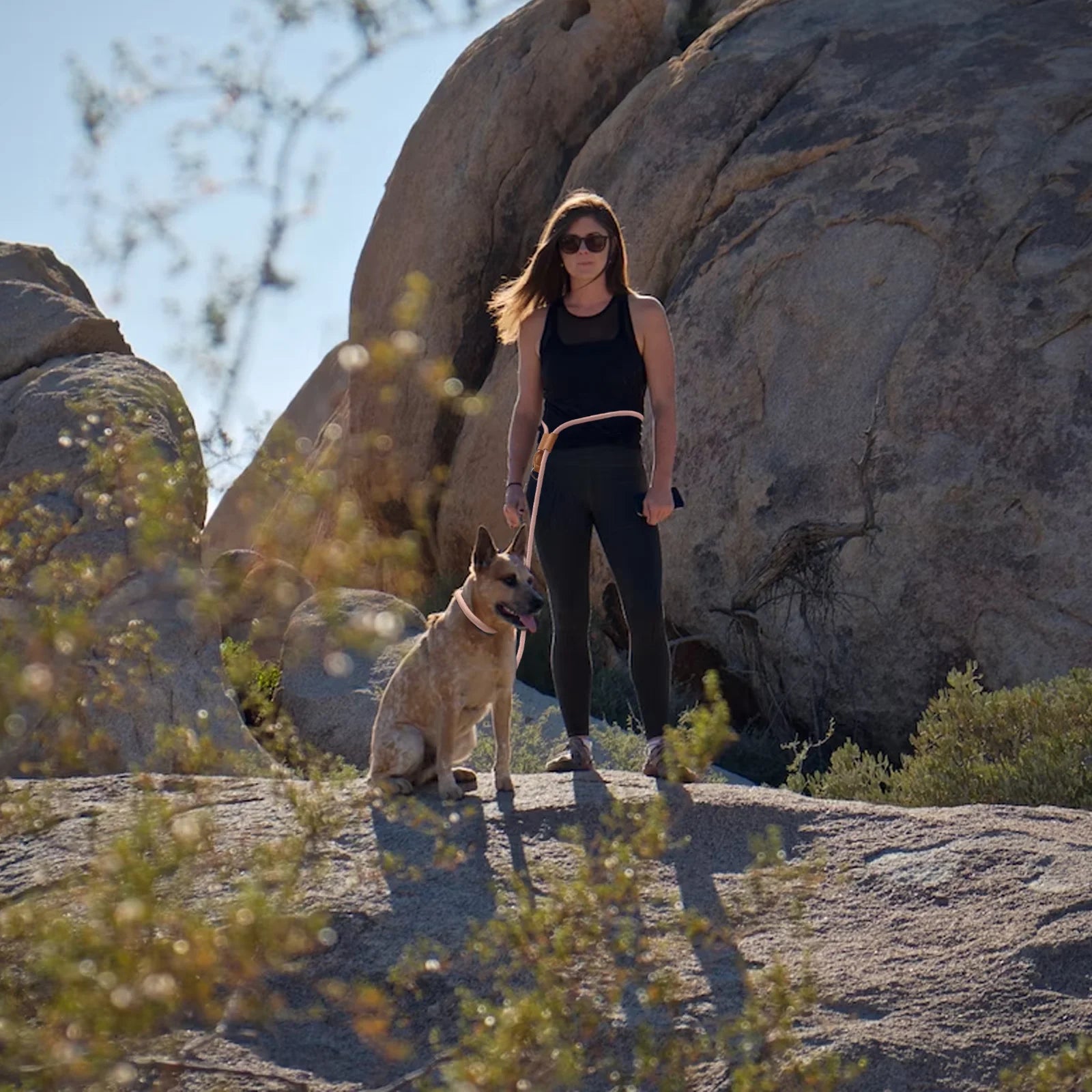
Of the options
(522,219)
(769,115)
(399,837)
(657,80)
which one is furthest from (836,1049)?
(522,219)

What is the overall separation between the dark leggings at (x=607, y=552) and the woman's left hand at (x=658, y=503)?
7 centimetres

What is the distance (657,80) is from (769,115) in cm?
162

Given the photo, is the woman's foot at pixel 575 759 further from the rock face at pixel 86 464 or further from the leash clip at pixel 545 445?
the rock face at pixel 86 464

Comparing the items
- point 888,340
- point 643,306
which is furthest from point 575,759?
point 888,340

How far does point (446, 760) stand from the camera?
5.61 m

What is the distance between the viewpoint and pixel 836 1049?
12.2 ft

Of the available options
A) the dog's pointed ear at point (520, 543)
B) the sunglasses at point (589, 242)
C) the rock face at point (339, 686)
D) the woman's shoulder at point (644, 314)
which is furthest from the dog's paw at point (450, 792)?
the rock face at point (339, 686)

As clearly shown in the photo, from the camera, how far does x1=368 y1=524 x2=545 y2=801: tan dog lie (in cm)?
560

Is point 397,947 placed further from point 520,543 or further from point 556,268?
point 556,268

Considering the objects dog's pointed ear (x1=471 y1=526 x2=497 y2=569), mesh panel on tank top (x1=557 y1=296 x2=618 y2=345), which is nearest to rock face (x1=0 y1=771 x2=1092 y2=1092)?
dog's pointed ear (x1=471 y1=526 x2=497 y2=569)

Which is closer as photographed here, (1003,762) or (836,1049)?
(836,1049)

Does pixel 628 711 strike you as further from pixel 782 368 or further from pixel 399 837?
pixel 399 837

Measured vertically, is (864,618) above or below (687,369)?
below

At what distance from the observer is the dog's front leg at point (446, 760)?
5.57m
